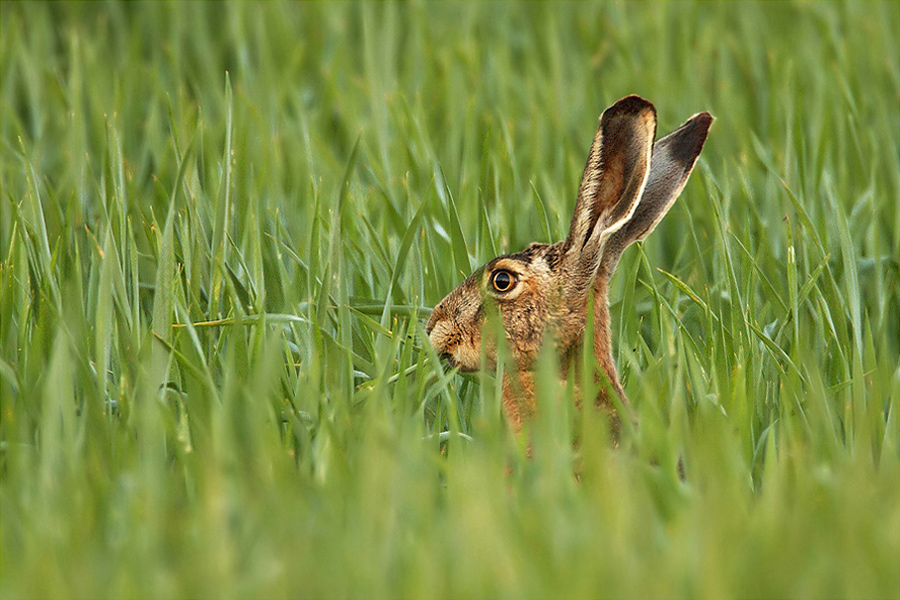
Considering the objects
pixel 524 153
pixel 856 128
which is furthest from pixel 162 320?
pixel 856 128

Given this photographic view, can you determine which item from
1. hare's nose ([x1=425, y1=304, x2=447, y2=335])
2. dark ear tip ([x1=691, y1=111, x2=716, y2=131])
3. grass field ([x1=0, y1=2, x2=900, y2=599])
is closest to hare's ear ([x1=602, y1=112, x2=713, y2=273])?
dark ear tip ([x1=691, y1=111, x2=716, y2=131])

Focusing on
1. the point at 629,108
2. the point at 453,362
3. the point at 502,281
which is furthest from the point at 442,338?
the point at 629,108

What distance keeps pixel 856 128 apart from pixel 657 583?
9.93 ft

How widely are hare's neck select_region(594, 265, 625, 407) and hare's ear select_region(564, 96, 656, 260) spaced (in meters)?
0.08

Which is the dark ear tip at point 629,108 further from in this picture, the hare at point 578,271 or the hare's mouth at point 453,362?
the hare's mouth at point 453,362

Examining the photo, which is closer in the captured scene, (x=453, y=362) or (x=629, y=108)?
(x=629, y=108)

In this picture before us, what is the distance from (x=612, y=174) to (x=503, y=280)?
0.39m

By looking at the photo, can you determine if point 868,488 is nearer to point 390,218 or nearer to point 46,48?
point 390,218

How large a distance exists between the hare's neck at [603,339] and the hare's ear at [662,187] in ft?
0.17

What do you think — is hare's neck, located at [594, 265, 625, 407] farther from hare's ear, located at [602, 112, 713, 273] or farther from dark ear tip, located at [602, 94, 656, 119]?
dark ear tip, located at [602, 94, 656, 119]

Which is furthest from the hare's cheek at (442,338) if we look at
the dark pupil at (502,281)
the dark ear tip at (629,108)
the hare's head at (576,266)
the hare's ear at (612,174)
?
the dark ear tip at (629,108)

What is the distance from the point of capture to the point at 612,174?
3090 mm

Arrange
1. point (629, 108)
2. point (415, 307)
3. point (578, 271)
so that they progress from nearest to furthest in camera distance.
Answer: point (415, 307) → point (629, 108) → point (578, 271)

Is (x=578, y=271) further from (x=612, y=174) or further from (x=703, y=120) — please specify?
(x=703, y=120)
